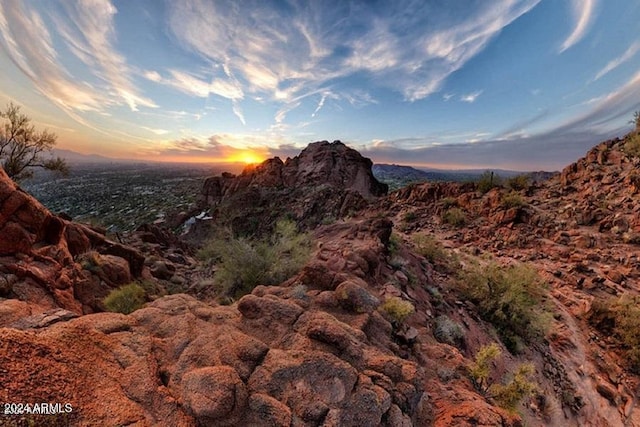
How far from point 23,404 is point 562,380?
15138mm

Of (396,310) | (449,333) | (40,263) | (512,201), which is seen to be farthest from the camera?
(512,201)

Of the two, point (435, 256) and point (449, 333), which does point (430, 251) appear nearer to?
point (435, 256)

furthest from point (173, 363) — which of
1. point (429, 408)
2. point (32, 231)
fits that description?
point (32, 231)

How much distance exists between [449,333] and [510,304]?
183 inches

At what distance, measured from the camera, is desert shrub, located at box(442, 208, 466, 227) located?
27.0 metres

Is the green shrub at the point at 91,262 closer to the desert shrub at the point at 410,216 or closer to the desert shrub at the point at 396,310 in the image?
the desert shrub at the point at 396,310

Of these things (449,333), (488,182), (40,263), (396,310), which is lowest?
(449,333)

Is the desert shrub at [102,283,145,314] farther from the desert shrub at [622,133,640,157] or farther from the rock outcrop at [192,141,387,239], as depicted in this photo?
the desert shrub at [622,133,640,157]

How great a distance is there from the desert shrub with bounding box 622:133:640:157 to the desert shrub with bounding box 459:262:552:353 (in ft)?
74.4

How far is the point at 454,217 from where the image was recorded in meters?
27.3

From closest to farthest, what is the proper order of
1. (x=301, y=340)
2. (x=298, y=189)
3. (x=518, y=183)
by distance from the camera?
(x=301, y=340)
(x=518, y=183)
(x=298, y=189)

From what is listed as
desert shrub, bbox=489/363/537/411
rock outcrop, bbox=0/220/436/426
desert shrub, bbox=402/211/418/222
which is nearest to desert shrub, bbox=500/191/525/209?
desert shrub, bbox=402/211/418/222

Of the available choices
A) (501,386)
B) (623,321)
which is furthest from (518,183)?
(501,386)

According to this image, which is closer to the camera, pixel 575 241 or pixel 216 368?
pixel 216 368
